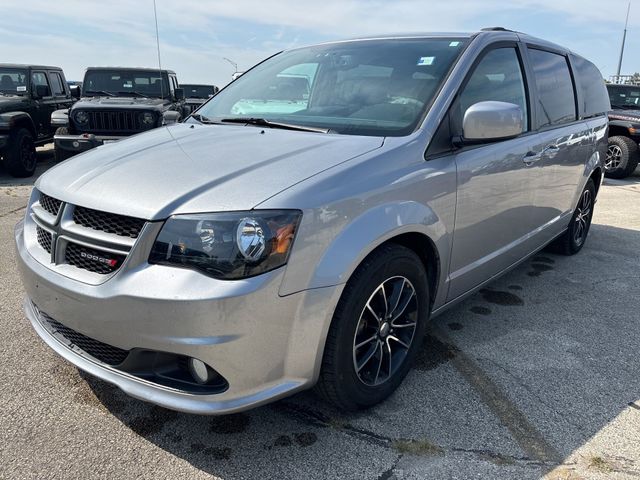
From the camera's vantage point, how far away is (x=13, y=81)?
9742mm

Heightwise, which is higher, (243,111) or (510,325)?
(243,111)

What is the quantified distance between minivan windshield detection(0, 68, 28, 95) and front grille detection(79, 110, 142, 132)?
7.93 feet

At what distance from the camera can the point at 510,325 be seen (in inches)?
136

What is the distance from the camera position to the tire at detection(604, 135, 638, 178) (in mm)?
10195

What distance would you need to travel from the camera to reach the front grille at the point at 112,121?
841 centimetres

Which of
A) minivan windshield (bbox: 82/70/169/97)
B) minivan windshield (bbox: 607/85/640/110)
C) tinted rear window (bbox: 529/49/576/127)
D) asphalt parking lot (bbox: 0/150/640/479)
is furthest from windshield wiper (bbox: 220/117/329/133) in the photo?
minivan windshield (bbox: 607/85/640/110)

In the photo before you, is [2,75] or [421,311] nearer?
[421,311]

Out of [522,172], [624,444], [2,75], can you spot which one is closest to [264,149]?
[522,172]

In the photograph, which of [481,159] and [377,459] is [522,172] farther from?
[377,459]

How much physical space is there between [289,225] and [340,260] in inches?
10.5

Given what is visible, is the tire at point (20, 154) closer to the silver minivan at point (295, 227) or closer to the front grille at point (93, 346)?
the silver minivan at point (295, 227)

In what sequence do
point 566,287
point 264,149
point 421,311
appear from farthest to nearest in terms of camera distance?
point 566,287, point 421,311, point 264,149

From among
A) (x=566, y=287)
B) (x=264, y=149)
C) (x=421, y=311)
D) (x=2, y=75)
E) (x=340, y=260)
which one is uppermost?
(x=2, y=75)

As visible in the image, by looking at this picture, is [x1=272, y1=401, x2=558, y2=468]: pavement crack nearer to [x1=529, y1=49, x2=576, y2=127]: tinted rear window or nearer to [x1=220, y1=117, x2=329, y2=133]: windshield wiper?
[x1=220, y1=117, x2=329, y2=133]: windshield wiper
